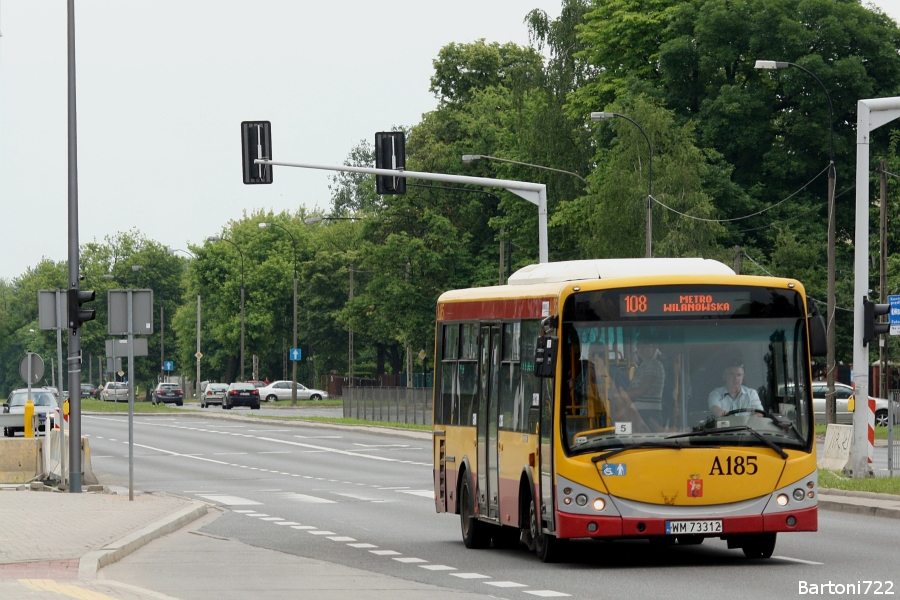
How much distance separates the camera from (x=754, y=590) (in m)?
12.4

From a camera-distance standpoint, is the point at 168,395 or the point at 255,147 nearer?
the point at 255,147

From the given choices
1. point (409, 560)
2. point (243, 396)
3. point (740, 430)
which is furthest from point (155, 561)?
point (243, 396)

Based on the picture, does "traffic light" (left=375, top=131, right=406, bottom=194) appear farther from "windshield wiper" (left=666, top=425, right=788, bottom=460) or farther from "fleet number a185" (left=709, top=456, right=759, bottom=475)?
"fleet number a185" (left=709, top=456, right=759, bottom=475)

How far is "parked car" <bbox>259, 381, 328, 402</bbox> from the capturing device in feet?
335

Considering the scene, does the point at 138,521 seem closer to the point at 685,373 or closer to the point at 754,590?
the point at 685,373

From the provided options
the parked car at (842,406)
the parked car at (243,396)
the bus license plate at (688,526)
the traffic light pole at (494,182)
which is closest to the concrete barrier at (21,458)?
the traffic light pole at (494,182)

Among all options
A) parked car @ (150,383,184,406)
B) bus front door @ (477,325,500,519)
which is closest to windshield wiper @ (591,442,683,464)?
bus front door @ (477,325,500,519)

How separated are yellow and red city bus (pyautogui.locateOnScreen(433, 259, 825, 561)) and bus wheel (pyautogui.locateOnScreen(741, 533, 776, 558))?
0.4 inches

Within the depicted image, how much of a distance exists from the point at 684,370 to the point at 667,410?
0.39 m

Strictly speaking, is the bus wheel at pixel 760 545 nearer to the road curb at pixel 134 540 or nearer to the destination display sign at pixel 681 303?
the destination display sign at pixel 681 303

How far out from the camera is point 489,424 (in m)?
16.6

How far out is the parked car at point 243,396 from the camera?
89562mm

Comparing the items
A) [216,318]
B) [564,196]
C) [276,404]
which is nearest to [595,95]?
[564,196]

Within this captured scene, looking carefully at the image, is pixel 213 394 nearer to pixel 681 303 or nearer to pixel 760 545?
pixel 760 545
